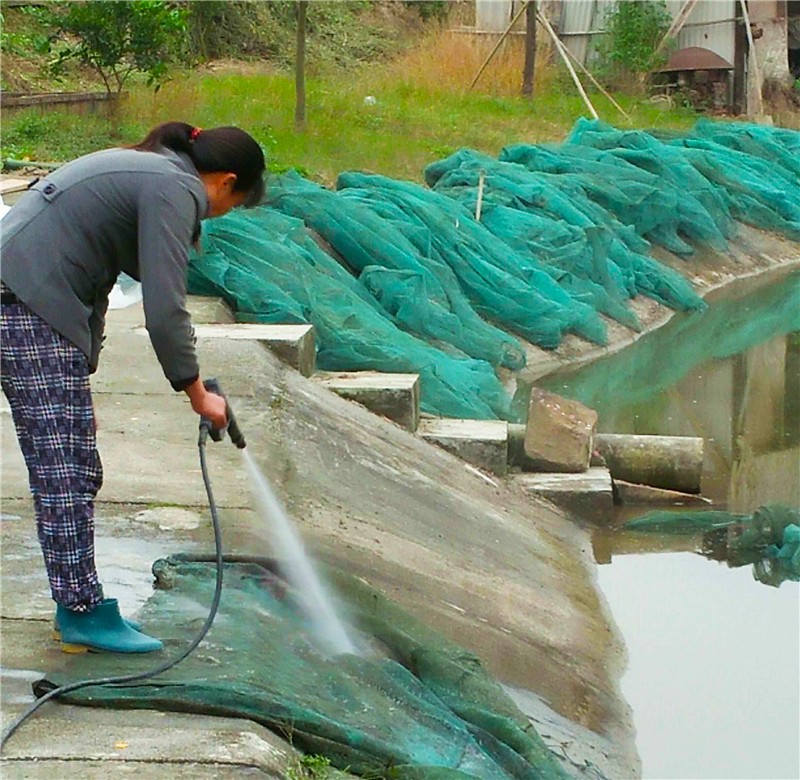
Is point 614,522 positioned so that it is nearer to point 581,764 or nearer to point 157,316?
point 581,764

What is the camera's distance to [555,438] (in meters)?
8.78

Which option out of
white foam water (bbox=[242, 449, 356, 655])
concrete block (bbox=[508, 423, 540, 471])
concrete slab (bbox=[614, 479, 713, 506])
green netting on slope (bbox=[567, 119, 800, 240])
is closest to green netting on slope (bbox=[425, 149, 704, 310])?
green netting on slope (bbox=[567, 119, 800, 240])

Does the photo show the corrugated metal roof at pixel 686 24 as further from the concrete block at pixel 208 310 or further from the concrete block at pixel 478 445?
the concrete block at pixel 478 445

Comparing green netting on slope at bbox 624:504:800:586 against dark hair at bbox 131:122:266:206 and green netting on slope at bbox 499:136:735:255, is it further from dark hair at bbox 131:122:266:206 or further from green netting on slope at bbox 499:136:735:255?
green netting on slope at bbox 499:136:735:255

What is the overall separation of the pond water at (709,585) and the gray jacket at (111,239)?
3.28 meters

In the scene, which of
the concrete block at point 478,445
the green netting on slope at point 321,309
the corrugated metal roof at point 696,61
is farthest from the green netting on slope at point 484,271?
the corrugated metal roof at point 696,61

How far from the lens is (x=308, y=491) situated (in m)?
6.60

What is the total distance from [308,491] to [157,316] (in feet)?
9.86

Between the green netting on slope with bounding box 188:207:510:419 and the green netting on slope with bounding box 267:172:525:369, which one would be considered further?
the green netting on slope with bounding box 267:172:525:369

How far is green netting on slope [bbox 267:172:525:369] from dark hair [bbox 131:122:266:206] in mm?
6881

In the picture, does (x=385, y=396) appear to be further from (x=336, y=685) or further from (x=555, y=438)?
(x=336, y=685)

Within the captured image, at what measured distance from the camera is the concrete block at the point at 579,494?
335 inches

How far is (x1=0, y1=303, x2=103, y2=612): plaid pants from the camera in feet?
12.5

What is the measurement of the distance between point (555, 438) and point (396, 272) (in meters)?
2.78
